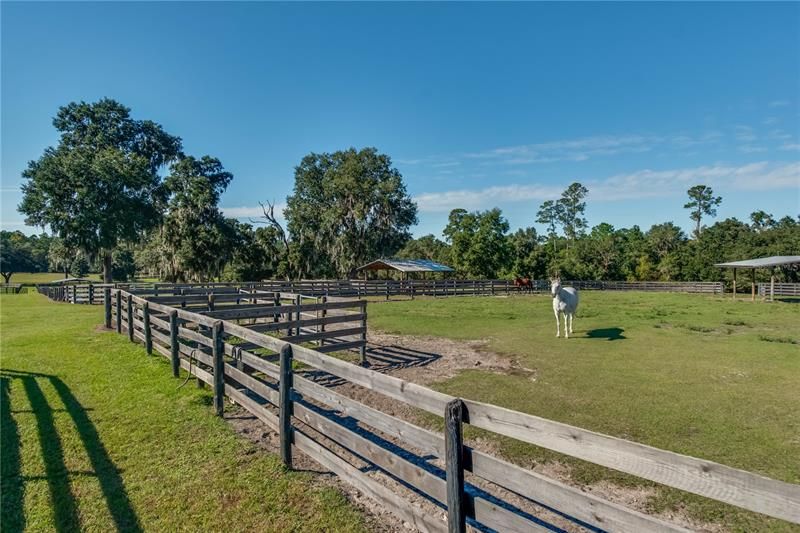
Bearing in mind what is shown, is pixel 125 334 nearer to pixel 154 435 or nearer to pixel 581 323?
pixel 154 435

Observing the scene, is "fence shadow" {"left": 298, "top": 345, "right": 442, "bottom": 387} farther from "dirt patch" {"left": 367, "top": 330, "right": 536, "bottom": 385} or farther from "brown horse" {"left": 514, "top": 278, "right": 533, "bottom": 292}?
"brown horse" {"left": 514, "top": 278, "right": 533, "bottom": 292}

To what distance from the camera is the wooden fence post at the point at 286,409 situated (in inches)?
161

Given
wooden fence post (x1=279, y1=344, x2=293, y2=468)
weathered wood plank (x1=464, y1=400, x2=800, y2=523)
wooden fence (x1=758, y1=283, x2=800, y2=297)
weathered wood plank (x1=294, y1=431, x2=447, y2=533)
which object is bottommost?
wooden fence (x1=758, y1=283, x2=800, y2=297)

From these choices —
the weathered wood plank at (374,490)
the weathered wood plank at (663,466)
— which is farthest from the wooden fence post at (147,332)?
the weathered wood plank at (663,466)

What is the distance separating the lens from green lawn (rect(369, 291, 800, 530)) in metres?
4.38

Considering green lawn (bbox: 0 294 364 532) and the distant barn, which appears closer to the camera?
green lawn (bbox: 0 294 364 532)

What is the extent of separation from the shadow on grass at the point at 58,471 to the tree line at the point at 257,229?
29472 millimetres

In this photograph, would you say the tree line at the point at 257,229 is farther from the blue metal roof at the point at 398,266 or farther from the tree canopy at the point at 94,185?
the blue metal roof at the point at 398,266

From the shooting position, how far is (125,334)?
1084 centimetres

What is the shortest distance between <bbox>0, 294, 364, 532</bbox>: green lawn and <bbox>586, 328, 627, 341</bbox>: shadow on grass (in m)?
10.3

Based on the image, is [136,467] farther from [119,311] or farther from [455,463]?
[119,311]

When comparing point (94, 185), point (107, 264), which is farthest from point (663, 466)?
point (107, 264)

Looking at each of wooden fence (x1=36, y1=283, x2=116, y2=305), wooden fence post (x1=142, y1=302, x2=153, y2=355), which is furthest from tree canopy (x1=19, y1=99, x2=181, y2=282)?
wooden fence post (x1=142, y1=302, x2=153, y2=355)

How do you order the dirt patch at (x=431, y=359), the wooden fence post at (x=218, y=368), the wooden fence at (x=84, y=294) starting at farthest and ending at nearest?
the wooden fence at (x=84, y=294)
the dirt patch at (x=431, y=359)
the wooden fence post at (x=218, y=368)
